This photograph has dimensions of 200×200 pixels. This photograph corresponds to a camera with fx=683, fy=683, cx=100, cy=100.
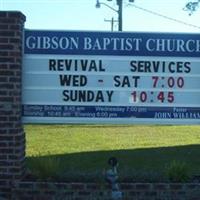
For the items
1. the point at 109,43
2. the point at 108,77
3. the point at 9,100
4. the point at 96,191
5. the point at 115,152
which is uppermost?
the point at 109,43

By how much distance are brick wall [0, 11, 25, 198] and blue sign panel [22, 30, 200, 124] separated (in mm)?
423

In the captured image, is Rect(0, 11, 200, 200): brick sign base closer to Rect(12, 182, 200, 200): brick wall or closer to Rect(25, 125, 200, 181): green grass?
Rect(12, 182, 200, 200): brick wall

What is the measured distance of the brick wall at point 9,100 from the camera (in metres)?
9.72

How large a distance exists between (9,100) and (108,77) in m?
1.56

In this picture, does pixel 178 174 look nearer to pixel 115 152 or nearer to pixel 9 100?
pixel 9 100

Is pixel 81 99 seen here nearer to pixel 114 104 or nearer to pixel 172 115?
pixel 114 104

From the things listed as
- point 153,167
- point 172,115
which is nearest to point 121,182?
point 172,115

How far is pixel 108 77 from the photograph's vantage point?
10.3 m

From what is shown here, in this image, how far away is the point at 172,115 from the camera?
33.9 feet

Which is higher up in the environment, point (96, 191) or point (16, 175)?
point (16, 175)

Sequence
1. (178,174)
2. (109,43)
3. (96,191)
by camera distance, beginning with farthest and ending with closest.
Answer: (109,43)
(178,174)
(96,191)

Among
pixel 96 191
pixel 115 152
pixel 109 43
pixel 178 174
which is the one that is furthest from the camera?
pixel 115 152

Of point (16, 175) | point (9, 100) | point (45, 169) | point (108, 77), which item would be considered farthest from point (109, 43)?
point (16, 175)

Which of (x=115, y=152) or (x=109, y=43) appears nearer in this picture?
(x=109, y=43)
